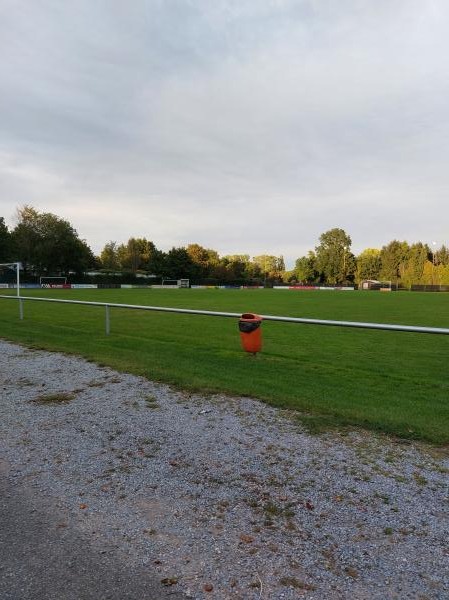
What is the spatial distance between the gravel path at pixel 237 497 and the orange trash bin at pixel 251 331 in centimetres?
373

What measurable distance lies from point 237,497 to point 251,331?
596 centimetres

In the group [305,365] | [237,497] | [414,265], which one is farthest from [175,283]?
[237,497]

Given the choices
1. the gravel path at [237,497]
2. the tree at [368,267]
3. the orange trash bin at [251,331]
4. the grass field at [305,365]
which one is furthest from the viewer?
the tree at [368,267]

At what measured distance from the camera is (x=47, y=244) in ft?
250

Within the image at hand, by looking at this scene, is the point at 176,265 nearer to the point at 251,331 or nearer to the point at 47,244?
the point at 47,244

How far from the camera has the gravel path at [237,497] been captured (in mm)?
2430

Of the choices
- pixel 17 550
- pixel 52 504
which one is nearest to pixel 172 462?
pixel 52 504

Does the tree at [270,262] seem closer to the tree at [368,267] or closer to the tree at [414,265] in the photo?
the tree at [368,267]

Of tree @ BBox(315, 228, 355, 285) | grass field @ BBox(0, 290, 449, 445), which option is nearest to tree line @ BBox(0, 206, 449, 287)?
tree @ BBox(315, 228, 355, 285)

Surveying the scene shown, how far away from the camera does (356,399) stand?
19.9 ft

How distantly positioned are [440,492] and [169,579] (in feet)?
6.96

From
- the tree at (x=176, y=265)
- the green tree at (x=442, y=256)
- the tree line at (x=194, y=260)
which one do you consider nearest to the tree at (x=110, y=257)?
the tree line at (x=194, y=260)

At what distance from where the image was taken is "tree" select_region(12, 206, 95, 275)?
76.2 m

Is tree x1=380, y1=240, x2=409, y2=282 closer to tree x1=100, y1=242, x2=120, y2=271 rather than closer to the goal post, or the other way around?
the goal post
